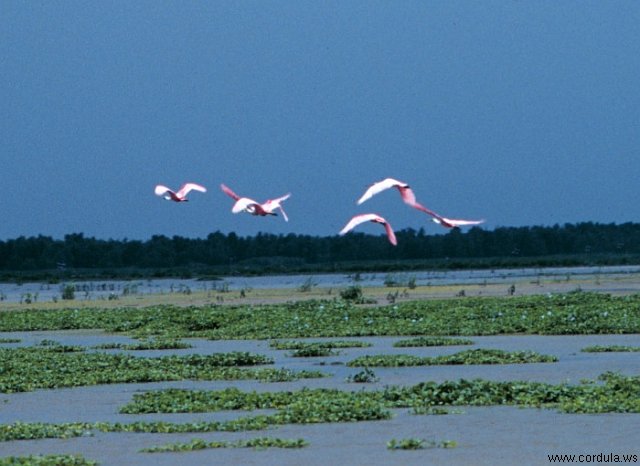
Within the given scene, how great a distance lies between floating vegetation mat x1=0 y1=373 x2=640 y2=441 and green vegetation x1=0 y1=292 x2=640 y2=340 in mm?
12096

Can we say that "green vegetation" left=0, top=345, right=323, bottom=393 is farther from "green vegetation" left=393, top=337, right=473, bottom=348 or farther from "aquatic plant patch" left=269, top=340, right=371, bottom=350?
"green vegetation" left=393, top=337, right=473, bottom=348

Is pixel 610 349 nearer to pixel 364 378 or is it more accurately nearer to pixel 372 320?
pixel 364 378

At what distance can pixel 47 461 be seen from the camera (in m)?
14.5

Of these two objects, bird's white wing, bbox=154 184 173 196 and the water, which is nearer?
bird's white wing, bbox=154 184 173 196

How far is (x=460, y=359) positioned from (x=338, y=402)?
23.5 ft

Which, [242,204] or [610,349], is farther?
[610,349]

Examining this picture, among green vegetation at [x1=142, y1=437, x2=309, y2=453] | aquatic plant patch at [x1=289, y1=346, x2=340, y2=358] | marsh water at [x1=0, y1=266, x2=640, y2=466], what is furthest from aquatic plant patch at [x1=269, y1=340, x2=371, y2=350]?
green vegetation at [x1=142, y1=437, x2=309, y2=453]

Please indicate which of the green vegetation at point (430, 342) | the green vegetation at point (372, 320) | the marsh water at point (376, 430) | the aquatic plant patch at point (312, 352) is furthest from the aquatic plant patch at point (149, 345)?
the marsh water at point (376, 430)

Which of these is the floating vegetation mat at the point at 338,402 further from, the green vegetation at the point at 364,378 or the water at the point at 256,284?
the water at the point at 256,284

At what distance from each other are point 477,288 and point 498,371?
1431 inches

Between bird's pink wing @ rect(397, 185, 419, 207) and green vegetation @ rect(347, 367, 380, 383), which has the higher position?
bird's pink wing @ rect(397, 185, 419, 207)

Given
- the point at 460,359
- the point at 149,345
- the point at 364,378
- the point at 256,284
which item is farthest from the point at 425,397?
the point at 256,284

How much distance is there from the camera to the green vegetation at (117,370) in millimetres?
23094

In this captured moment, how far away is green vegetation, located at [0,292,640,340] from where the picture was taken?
108 ft
